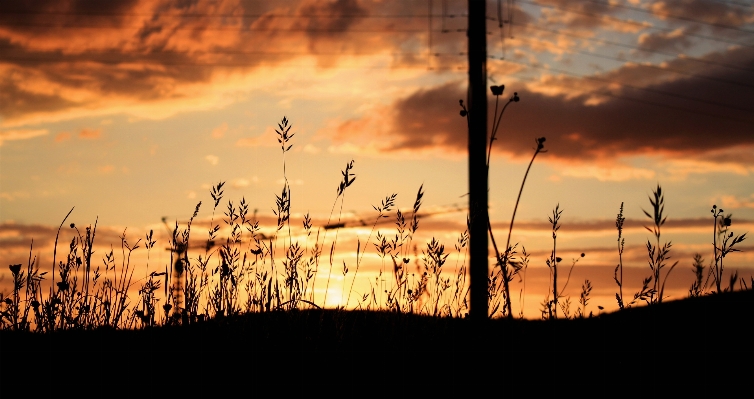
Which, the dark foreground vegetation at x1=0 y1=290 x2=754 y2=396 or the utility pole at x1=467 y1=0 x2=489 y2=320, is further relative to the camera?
the utility pole at x1=467 y1=0 x2=489 y2=320

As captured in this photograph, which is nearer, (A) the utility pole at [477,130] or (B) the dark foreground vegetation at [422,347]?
(B) the dark foreground vegetation at [422,347]

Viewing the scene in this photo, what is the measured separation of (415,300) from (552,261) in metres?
1.20

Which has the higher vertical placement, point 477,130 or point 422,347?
point 477,130

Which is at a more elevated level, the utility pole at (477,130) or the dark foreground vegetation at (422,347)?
the utility pole at (477,130)

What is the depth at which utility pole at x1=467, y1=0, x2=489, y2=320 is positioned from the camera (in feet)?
29.8

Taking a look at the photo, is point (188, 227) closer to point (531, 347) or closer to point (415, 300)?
point (415, 300)

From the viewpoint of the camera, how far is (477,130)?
9523mm

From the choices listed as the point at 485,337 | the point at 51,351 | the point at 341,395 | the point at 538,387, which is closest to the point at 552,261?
the point at 485,337

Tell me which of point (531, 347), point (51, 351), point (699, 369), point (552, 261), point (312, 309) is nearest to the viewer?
point (699, 369)

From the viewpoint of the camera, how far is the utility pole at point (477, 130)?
908 cm

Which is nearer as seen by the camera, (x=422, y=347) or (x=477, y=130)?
(x=422, y=347)

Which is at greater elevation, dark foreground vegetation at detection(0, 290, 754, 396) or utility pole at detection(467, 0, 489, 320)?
utility pole at detection(467, 0, 489, 320)

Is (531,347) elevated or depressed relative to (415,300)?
depressed

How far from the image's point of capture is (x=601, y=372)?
394 centimetres
